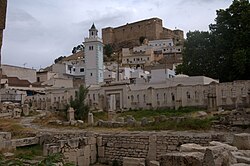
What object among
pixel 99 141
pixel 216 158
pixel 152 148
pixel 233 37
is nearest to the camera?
pixel 216 158

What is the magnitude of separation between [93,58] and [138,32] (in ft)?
205

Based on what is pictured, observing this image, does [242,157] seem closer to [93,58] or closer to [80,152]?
[80,152]

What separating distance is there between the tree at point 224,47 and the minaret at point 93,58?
694 inches

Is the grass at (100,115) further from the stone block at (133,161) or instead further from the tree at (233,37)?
the stone block at (133,161)

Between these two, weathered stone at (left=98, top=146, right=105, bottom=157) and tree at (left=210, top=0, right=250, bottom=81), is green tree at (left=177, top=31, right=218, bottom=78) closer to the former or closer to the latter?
tree at (left=210, top=0, right=250, bottom=81)

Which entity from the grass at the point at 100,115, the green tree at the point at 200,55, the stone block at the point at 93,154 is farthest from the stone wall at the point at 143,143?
the green tree at the point at 200,55

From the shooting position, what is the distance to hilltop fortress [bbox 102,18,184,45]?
111 m

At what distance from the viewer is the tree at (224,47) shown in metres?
34.1

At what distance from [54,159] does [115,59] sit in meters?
89.5

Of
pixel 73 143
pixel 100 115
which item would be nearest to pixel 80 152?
pixel 73 143

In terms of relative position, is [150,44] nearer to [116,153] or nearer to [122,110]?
[122,110]

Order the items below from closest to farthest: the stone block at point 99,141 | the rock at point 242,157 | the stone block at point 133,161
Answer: the rock at point 242,157 → the stone block at point 133,161 → the stone block at point 99,141

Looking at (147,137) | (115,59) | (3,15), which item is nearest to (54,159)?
(3,15)

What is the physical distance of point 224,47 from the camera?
36.2 metres
